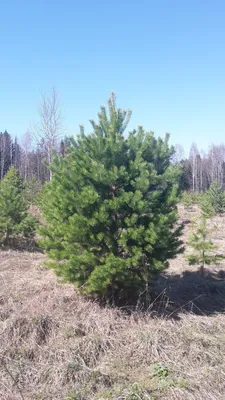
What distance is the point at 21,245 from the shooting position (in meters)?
10.1

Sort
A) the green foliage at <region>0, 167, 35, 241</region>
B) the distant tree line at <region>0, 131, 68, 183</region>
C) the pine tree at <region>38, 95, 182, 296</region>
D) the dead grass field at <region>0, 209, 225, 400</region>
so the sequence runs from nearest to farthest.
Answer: the dead grass field at <region>0, 209, 225, 400</region>
the pine tree at <region>38, 95, 182, 296</region>
the green foliage at <region>0, 167, 35, 241</region>
the distant tree line at <region>0, 131, 68, 183</region>

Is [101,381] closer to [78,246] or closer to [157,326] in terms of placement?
[157,326]

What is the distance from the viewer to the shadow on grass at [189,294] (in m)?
5.27

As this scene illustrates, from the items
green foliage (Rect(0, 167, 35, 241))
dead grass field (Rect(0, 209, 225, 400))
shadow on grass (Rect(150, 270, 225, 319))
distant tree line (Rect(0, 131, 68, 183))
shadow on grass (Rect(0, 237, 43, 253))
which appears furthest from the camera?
distant tree line (Rect(0, 131, 68, 183))

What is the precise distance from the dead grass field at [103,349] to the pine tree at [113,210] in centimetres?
56

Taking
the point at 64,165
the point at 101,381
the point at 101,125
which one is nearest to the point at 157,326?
the point at 101,381

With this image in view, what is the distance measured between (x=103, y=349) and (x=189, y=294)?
117 inches

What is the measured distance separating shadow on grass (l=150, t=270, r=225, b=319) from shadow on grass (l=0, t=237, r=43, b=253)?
4418mm

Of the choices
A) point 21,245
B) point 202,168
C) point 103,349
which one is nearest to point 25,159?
point 202,168

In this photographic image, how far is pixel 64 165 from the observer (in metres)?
5.20

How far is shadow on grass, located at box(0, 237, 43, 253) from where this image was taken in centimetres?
968

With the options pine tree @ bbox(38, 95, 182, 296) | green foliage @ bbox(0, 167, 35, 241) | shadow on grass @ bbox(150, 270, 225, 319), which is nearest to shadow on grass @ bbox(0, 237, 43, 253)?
green foliage @ bbox(0, 167, 35, 241)

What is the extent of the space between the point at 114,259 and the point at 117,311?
0.87 metres

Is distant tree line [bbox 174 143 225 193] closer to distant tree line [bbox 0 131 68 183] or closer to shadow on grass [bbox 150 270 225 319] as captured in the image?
distant tree line [bbox 0 131 68 183]
